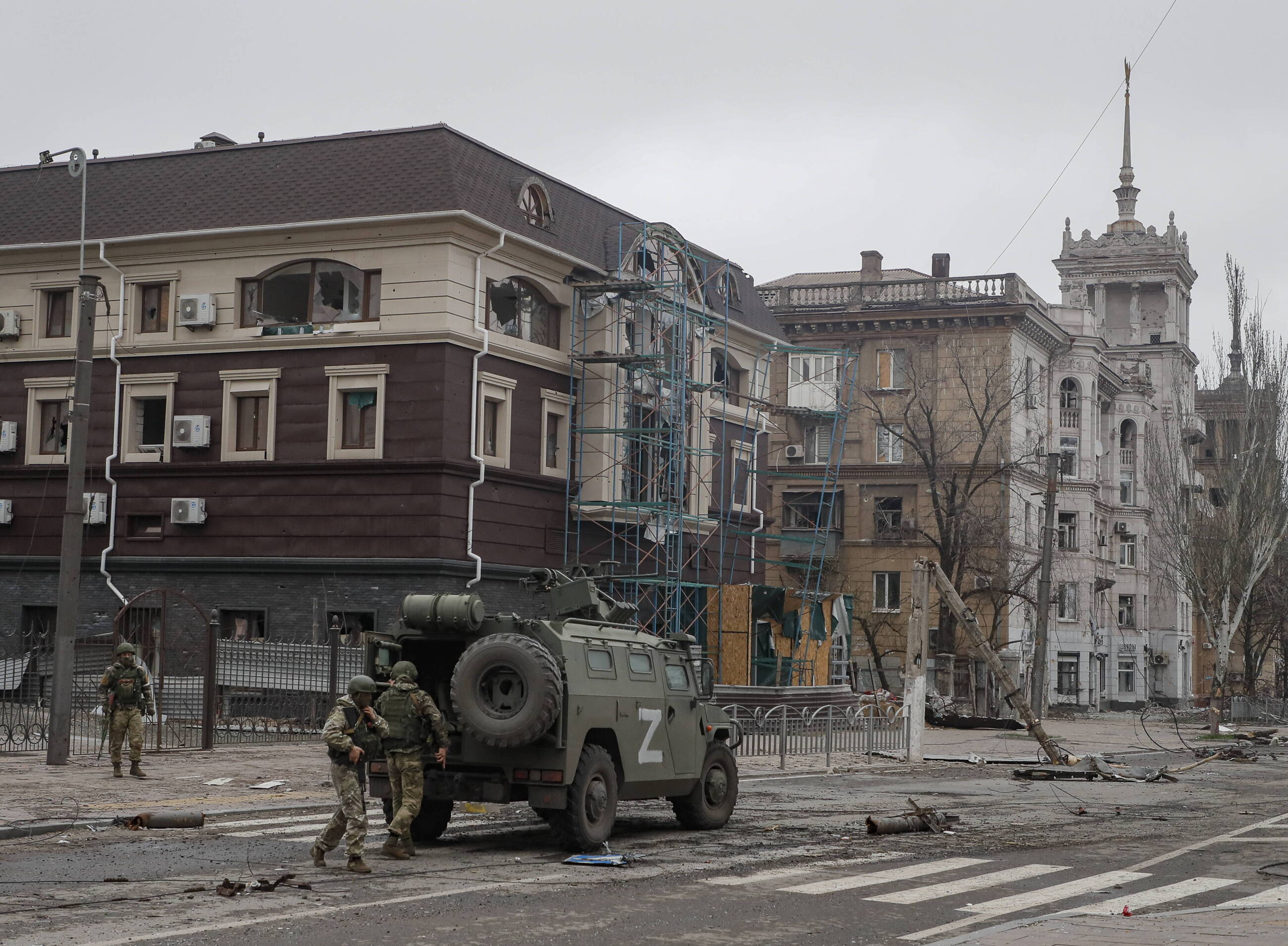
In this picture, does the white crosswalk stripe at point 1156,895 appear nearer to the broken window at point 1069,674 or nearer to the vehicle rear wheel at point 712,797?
the vehicle rear wheel at point 712,797

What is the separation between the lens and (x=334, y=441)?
35.1 meters

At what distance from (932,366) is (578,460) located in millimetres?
22652

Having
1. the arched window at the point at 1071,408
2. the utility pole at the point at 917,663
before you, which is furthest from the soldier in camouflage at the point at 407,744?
the arched window at the point at 1071,408

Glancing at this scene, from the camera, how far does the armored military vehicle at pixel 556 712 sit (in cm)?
1391

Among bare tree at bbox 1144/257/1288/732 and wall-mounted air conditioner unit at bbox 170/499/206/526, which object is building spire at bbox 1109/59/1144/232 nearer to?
bare tree at bbox 1144/257/1288/732

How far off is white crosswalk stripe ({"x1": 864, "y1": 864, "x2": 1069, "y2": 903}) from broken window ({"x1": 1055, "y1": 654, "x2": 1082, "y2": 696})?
51270mm

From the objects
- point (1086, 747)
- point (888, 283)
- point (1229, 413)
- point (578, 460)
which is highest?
point (888, 283)

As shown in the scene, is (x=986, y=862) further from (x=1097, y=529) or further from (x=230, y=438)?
(x=1097, y=529)

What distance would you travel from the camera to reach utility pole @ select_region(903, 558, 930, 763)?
2888 cm

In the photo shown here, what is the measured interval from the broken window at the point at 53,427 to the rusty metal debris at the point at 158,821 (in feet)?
77.5

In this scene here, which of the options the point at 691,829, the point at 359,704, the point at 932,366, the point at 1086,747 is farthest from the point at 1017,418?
the point at 359,704

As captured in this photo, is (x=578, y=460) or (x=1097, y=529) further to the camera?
(x=1097, y=529)

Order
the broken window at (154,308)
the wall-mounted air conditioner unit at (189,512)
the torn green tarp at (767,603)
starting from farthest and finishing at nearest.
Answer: the torn green tarp at (767,603) → the broken window at (154,308) → the wall-mounted air conditioner unit at (189,512)

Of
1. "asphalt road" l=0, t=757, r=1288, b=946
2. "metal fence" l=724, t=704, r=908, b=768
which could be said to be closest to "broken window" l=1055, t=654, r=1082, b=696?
"metal fence" l=724, t=704, r=908, b=768
